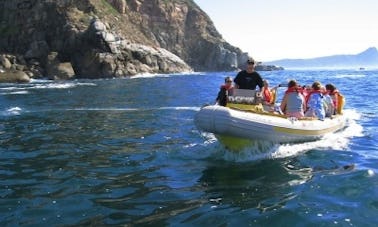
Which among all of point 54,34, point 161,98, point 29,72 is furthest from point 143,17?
point 161,98

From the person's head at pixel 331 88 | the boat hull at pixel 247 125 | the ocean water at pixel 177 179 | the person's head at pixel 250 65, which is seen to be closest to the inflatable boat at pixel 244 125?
the boat hull at pixel 247 125

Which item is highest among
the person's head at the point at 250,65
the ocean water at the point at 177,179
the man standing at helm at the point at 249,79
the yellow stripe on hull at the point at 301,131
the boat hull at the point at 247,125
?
the person's head at the point at 250,65

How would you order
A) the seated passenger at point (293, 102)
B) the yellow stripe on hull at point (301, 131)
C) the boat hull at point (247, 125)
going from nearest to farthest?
the boat hull at point (247, 125)
the yellow stripe on hull at point (301, 131)
the seated passenger at point (293, 102)

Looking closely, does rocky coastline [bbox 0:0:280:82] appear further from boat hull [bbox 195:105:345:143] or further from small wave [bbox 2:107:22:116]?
boat hull [bbox 195:105:345:143]

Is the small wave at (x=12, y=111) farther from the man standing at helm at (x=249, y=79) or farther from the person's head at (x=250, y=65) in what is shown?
the person's head at (x=250, y=65)

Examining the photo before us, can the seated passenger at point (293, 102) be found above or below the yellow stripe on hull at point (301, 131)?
above

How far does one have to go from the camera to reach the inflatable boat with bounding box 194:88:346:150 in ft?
40.9

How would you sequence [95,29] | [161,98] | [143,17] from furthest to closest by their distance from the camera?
1. [143,17]
2. [95,29]
3. [161,98]

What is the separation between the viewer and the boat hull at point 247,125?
1245 centimetres

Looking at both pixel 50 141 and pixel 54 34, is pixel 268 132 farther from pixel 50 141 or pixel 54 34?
pixel 54 34

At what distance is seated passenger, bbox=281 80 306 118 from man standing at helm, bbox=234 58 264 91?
2299 millimetres

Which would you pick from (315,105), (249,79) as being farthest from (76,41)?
(249,79)

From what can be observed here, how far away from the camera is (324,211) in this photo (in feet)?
30.2

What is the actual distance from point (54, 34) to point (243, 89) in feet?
230
